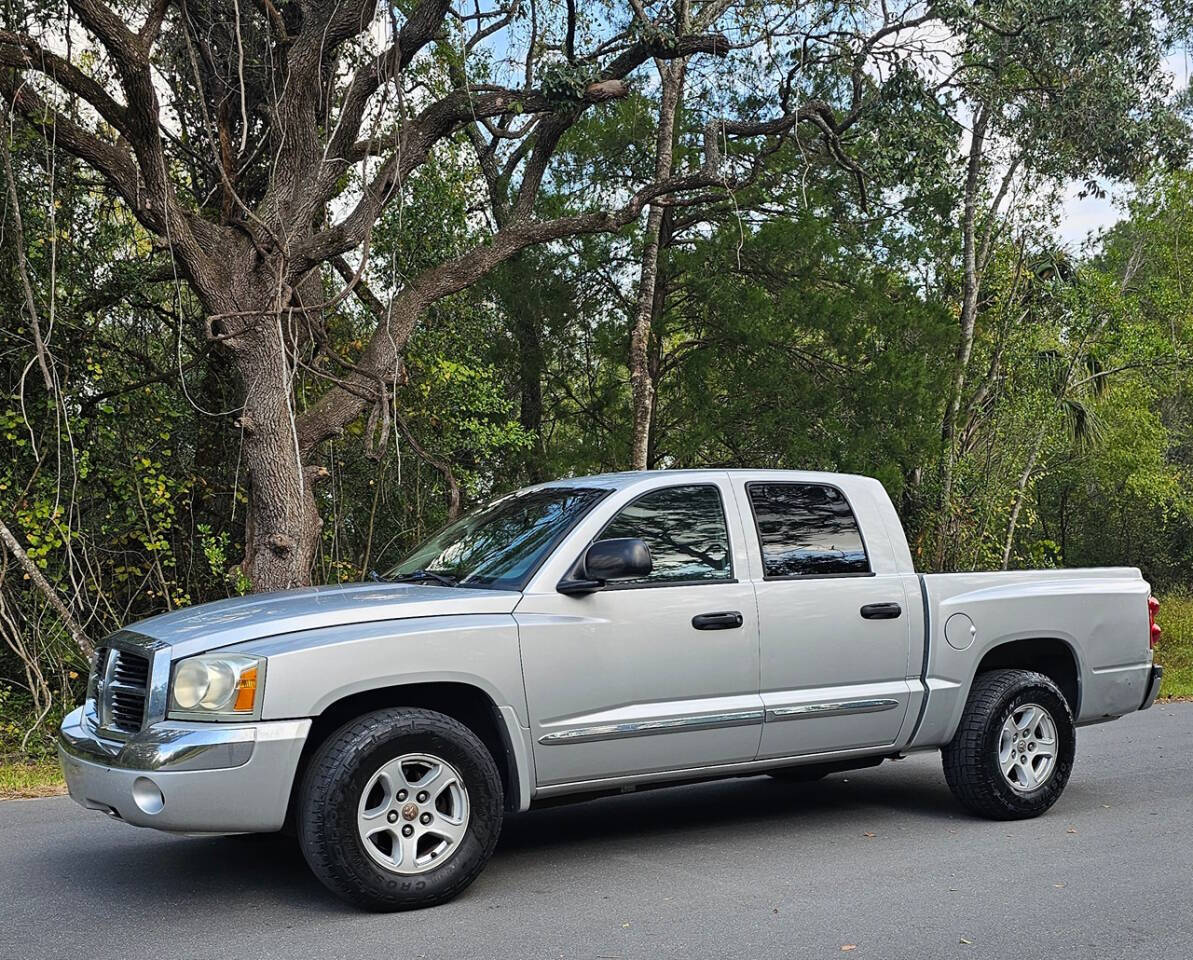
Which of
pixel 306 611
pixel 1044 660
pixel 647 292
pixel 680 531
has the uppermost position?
pixel 647 292

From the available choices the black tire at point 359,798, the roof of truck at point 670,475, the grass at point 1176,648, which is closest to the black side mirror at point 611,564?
the roof of truck at point 670,475

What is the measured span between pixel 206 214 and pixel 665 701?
34.2 ft

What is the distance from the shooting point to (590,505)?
6426 millimetres

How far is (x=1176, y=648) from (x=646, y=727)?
1762 centimetres

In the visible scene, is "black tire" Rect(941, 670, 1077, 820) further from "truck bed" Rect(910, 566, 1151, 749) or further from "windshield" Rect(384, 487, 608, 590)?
"windshield" Rect(384, 487, 608, 590)

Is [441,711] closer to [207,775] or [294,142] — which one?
[207,775]

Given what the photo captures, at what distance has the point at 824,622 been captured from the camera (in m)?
6.71

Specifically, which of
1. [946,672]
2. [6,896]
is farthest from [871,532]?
[6,896]

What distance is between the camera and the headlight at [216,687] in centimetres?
520

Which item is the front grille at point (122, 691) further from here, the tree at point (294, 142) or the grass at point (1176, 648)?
the grass at point (1176, 648)

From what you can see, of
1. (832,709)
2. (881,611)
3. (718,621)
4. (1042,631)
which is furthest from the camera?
(1042,631)

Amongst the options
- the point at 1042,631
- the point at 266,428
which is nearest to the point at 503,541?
the point at 1042,631

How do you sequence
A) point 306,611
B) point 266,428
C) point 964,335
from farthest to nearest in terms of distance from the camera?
point 964,335 < point 266,428 < point 306,611

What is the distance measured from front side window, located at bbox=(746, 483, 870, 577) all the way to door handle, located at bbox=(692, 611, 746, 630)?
38 centimetres
